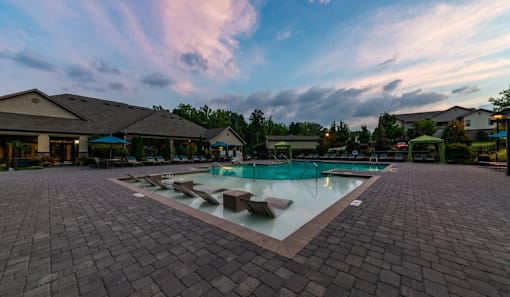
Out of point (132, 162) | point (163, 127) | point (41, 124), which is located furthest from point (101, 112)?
point (132, 162)

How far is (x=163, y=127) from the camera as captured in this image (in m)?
20.6

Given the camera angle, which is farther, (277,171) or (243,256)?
(277,171)

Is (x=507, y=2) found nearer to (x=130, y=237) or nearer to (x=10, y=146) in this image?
(x=130, y=237)

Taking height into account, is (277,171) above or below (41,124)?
below

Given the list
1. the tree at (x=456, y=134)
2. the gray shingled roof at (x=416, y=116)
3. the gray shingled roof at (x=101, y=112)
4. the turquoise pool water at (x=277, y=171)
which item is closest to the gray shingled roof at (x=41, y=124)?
the gray shingled roof at (x=101, y=112)

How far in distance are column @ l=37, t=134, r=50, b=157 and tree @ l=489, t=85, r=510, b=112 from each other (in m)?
52.1

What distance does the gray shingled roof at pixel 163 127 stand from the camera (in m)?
18.1

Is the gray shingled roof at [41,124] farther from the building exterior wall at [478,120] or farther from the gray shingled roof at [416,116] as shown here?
the building exterior wall at [478,120]

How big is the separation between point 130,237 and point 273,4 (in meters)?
13.7

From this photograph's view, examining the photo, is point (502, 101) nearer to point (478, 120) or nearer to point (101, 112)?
point (478, 120)

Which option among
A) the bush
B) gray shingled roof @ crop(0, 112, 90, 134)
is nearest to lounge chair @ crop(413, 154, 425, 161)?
the bush

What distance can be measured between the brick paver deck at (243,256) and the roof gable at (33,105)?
1718 cm

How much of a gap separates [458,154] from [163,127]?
2801 cm

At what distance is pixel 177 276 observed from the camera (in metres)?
1.98
